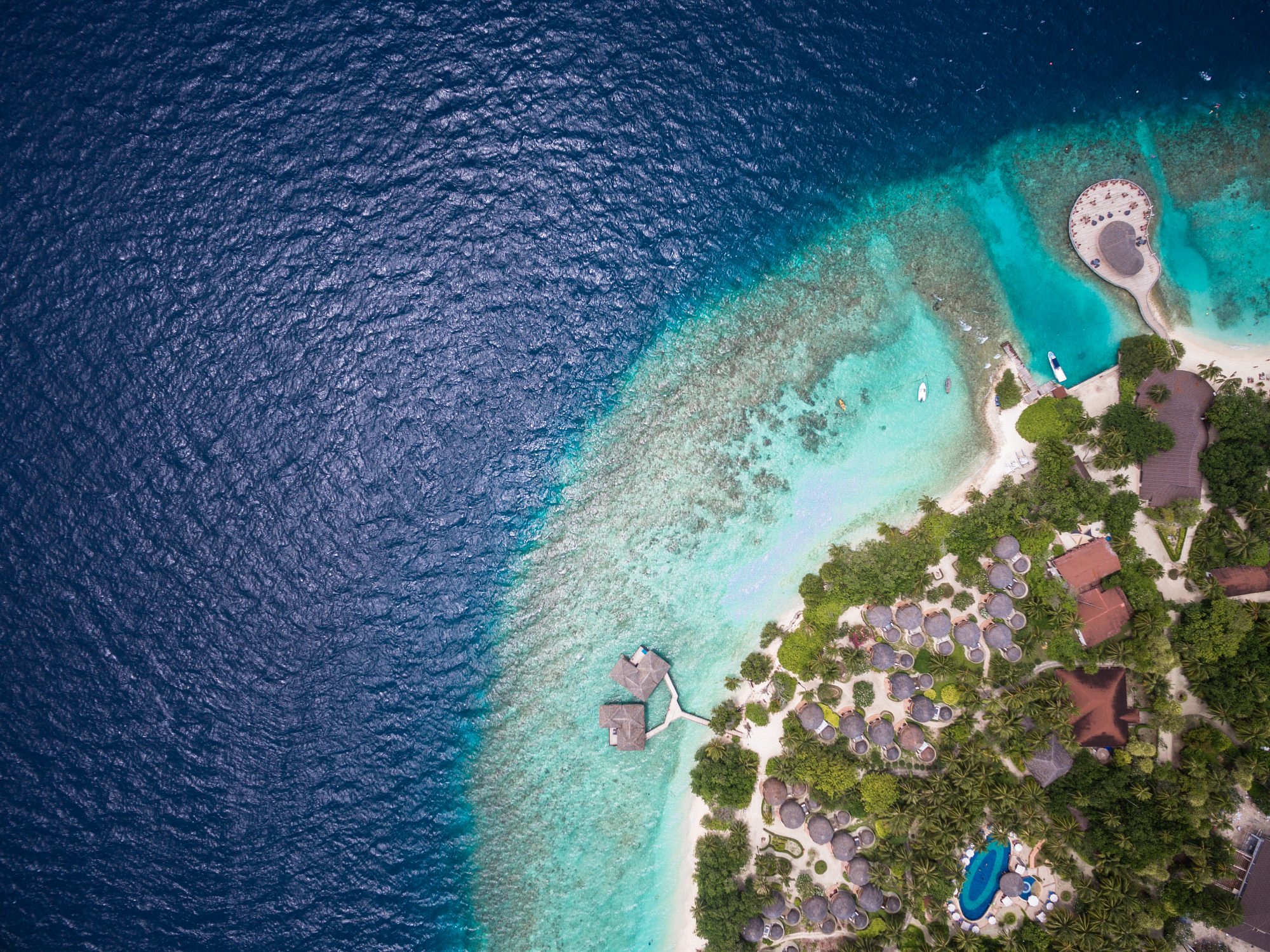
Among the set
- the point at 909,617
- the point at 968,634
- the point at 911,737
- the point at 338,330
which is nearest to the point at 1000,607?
the point at 968,634

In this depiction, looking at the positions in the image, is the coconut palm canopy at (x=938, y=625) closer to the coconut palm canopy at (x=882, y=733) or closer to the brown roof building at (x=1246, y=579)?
the coconut palm canopy at (x=882, y=733)

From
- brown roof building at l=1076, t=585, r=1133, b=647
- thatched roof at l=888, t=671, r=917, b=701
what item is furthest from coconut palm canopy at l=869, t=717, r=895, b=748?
brown roof building at l=1076, t=585, r=1133, b=647

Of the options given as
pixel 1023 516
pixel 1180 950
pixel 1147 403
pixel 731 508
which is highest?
pixel 731 508

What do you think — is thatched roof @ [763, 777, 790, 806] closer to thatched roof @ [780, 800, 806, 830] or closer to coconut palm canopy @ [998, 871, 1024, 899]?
thatched roof @ [780, 800, 806, 830]

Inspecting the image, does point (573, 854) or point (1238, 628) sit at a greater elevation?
point (573, 854)

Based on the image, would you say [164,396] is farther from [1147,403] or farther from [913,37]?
[1147,403]

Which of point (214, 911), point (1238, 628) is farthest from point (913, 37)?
point (214, 911)

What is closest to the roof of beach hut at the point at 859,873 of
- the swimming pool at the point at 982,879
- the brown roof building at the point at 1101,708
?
the swimming pool at the point at 982,879
